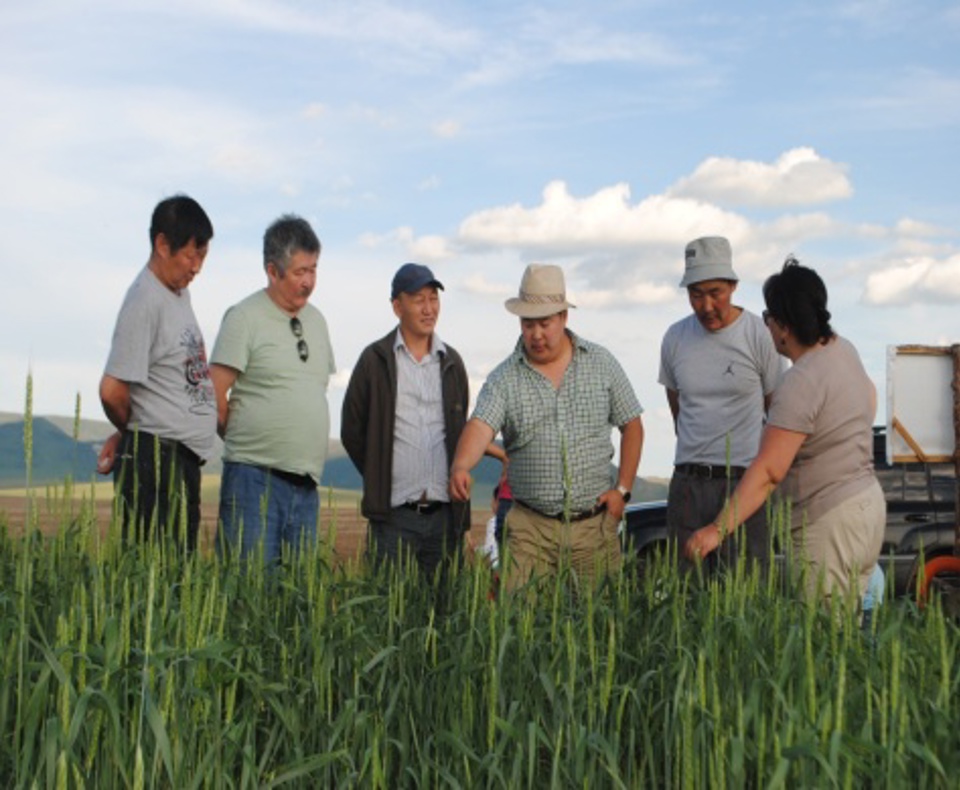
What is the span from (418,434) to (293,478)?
22.6 inches

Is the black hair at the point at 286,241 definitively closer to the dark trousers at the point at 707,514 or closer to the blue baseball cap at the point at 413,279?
the blue baseball cap at the point at 413,279

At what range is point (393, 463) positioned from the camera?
20.2ft

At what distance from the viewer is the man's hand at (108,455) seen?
225 inches

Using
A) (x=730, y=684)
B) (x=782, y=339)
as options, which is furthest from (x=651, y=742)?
(x=782, y=339)

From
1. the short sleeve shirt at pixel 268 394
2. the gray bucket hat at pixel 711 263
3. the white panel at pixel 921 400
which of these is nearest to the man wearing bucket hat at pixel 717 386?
the gray bucket hat at pixel 711 263

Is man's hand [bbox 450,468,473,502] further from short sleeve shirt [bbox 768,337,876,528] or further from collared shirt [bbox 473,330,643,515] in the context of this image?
short sleeve shirt [bbox 768,337,876,528]

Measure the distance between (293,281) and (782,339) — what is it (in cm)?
218

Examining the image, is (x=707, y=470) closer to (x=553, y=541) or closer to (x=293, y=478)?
(x=553, y=541)

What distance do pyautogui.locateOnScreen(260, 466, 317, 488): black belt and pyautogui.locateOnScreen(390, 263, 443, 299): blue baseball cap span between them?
2.96ft

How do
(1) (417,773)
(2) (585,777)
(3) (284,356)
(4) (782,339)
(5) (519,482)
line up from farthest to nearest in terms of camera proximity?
(3) (284,356) < (5) (519,482) < (4) (782,339) < (1) (417,773) < (2) (585,777)

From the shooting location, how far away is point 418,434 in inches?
243

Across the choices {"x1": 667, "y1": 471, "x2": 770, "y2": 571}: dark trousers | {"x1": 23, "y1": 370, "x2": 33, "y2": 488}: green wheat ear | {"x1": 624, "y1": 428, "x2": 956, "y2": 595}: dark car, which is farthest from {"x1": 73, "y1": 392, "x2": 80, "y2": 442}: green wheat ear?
{"x1": 624, "y1": 428, "x2": 956, "y2": 595}: dark car

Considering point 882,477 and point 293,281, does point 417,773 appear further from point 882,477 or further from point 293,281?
point 882,477

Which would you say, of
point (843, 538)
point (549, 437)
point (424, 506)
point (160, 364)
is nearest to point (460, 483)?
point (549, 437)
